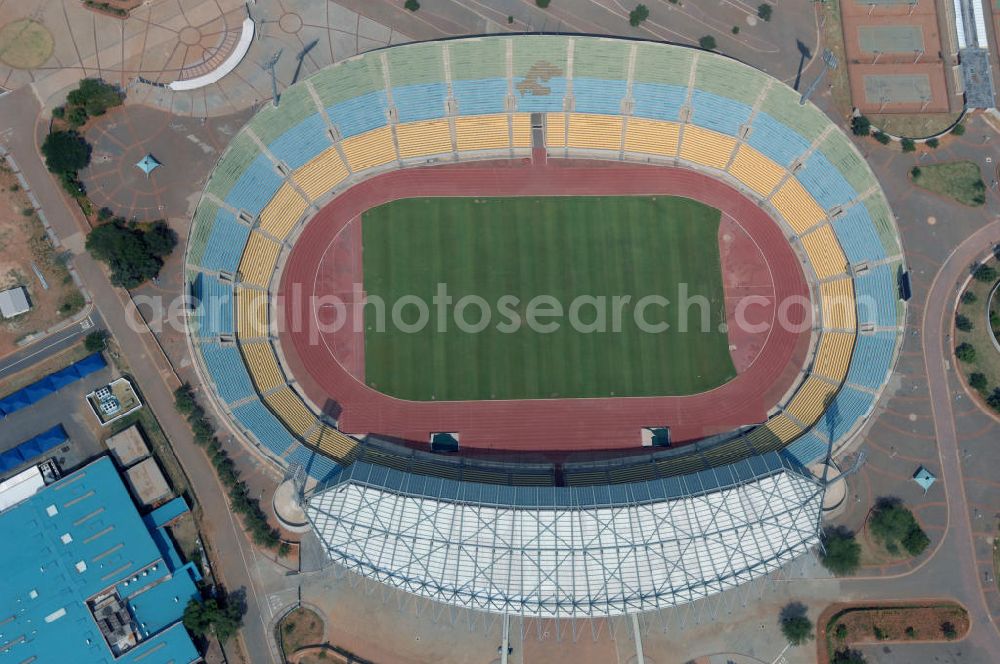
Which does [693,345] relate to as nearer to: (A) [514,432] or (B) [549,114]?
(A) [514,432]

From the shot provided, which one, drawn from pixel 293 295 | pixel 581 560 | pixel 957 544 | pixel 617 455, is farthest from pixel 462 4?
pixel 957 544

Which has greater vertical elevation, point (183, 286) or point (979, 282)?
point (183, 286)

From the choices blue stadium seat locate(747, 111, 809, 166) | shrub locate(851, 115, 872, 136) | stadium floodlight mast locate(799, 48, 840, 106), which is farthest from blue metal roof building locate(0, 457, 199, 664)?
shrub locate(851, 115, 872, 136)

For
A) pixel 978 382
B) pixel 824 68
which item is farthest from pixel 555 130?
pixel 978 382

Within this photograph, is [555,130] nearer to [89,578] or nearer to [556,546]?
[556,546]

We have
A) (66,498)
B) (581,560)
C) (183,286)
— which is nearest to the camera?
(581,560)
